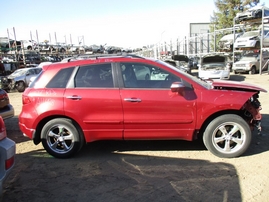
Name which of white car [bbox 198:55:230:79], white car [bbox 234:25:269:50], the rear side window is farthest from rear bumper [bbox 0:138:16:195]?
white car [bbox 234:25:269:50]

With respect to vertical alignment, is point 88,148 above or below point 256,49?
below

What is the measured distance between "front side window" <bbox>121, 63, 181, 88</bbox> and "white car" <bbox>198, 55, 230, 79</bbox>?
10.5m

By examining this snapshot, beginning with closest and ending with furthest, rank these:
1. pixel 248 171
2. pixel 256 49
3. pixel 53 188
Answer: pixel 53 188, pixel 248 171, pixel 256 49

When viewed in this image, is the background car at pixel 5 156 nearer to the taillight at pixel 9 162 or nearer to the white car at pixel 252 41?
the taillight at pixel 9 162

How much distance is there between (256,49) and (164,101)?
1897cm

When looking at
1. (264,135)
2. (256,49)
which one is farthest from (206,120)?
(256,49)

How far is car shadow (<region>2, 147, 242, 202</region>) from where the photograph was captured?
307cm

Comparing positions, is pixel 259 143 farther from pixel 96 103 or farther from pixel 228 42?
pixel 228 42

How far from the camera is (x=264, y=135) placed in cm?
499

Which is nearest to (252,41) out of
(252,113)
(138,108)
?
(252,113)

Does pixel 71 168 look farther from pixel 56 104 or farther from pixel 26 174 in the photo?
pixel 56 104

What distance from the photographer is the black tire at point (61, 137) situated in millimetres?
4139

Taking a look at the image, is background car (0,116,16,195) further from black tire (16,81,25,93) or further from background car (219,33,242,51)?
background car (219,33,242,51)

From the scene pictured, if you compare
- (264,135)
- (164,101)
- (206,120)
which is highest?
(164,101)
